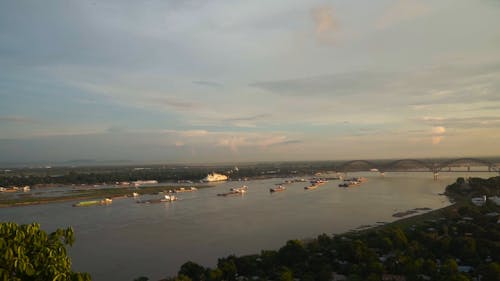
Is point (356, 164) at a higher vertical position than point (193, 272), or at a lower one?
higher

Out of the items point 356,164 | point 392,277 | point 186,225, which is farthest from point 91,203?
point 356,164

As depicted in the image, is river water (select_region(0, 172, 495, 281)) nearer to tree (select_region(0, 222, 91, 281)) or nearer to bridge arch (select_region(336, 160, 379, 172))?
tree (select_region(0, 222, 91, 281))

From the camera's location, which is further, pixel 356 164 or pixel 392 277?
pixel 356 164

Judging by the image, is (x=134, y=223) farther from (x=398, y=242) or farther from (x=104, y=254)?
(x=398, y=242)

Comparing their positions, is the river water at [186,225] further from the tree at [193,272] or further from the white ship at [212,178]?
the white ship at [212,178]

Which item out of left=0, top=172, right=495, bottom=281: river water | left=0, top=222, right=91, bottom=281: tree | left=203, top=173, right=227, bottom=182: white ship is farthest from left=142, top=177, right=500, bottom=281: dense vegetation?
left=203, top=173, right=227, bottom=182: white ship

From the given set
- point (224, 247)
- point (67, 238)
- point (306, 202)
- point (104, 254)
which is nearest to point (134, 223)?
point (104, 254)

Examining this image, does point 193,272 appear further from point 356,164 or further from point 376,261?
point 356,164
